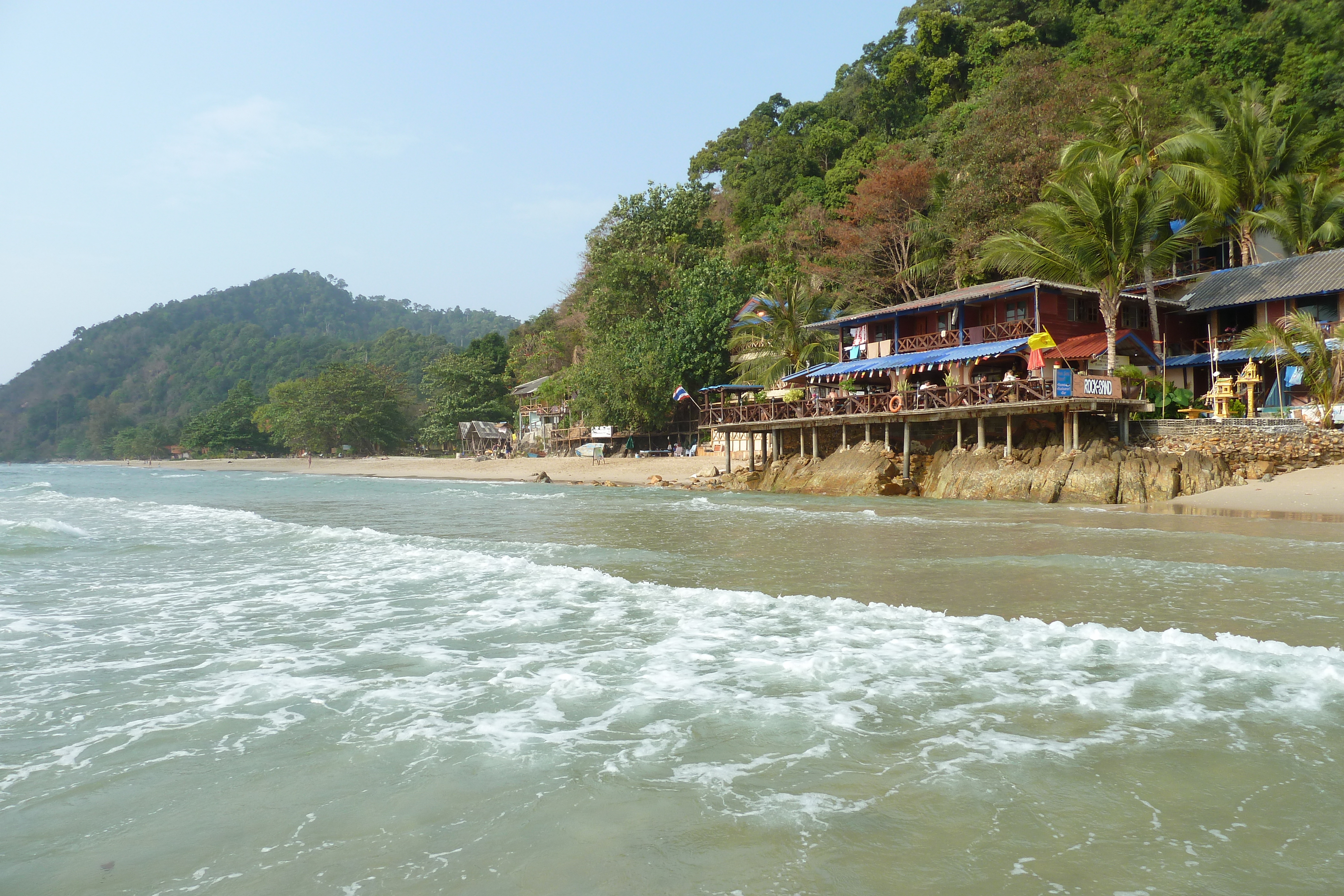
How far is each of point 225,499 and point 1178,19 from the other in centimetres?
4565

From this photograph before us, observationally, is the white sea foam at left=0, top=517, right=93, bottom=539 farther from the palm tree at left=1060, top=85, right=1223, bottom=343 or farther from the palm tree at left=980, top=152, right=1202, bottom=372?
the palm tree at left=1060, top=85, right=1223, bottom=343

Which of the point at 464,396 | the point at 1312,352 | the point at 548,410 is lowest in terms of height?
the point at 1312,352

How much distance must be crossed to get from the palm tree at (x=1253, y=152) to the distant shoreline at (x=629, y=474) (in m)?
15.0

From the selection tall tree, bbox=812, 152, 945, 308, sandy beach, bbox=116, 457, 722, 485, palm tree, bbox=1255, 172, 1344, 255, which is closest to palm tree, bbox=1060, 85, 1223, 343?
palm tree, bbox=1255, 172, 1344, 255

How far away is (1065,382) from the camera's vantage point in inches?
821

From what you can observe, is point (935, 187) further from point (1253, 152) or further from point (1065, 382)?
point (1065, 382)

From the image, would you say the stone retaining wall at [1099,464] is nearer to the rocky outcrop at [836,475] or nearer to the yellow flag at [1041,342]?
the rocky outcrop at [836,475]

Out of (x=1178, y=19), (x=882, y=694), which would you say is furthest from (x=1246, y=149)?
(x=882, y=694)

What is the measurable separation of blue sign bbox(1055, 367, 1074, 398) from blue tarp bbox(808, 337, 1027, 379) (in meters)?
3.86

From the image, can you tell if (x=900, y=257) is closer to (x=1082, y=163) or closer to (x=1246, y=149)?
(x=1082, y=163)

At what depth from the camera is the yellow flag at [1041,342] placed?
22359 mm

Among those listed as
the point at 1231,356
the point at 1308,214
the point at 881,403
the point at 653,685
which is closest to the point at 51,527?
the point at 653,685

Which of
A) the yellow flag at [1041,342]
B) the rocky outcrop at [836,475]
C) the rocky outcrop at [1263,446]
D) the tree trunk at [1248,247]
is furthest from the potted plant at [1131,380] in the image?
the tree trunk at [1248,247]

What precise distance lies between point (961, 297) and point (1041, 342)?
5233 millimetres
